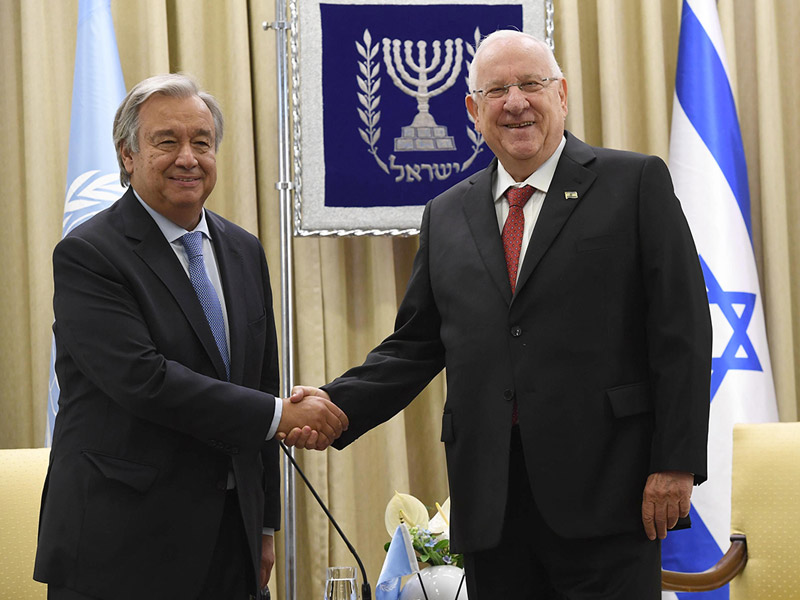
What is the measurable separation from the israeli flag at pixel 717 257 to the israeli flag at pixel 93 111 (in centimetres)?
220

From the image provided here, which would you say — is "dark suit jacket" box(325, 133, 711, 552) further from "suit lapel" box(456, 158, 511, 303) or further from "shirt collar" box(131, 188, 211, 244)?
"shirt collar" box(131, 188, 211, 244)

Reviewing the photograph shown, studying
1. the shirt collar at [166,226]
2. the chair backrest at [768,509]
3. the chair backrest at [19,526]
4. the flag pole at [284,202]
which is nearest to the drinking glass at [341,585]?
the shirt collar at [166,226]

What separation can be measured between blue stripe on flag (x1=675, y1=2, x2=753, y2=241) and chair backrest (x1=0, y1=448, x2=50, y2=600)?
108 inches

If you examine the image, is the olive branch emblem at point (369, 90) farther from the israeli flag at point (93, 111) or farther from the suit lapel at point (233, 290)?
the suit lapel at point (233, 290)

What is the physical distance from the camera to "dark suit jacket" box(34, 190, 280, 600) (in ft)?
6.53

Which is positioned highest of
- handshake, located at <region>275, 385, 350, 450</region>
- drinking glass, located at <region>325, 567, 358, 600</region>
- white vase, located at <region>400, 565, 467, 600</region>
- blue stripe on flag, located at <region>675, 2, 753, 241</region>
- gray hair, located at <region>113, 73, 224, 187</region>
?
blue stripe on flag, located at <region>675, 2, 753, 241</region>

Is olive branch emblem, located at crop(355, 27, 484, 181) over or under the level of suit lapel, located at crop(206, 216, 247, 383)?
over

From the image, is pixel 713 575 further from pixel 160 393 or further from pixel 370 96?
pixel 370 96

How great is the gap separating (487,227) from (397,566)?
3.01 ft

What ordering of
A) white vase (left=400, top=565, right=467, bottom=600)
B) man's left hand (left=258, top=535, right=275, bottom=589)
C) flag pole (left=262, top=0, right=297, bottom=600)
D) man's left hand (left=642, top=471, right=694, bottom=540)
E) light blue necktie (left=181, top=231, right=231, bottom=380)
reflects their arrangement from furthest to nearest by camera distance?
1. flag pole (left=262, top=0, right=297, bottom=600)
2. white vase (left=400, top=565, right=467, bottom=600)
3. man's left hand (left=258, top=535, right=275, bottom=589)
4. light blue necktie (left=181, top=231, right=231, bottom=380)
5. man's left hand (left=642, top=471, right=694, bottom=540)

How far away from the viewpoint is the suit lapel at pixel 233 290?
2.20m

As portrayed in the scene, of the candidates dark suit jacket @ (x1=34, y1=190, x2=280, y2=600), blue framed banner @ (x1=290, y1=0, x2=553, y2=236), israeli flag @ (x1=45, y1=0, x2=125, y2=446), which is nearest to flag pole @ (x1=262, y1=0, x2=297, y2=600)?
blue framed banner @ (x1=290, y1=0, x2=553, y2=236)

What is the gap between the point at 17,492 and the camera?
9.32 ft

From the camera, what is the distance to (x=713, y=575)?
111 inches
